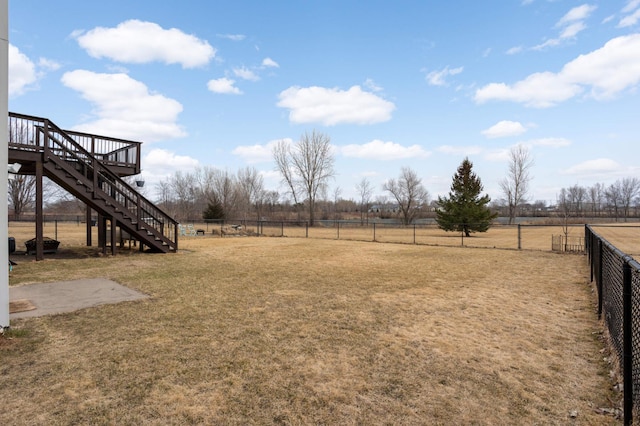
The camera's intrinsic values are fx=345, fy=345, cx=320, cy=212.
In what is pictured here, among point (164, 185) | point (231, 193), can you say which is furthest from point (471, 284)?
point (164, 185)

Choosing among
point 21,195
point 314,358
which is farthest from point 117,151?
point 21,195

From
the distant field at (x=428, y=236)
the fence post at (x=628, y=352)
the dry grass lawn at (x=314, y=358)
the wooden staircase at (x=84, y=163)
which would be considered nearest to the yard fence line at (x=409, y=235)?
the distant field at (x=428, y=236)

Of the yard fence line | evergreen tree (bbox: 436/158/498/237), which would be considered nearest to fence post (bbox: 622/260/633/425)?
the yard fence line

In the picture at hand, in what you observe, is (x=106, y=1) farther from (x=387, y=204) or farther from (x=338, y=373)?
(x=387, y=204)

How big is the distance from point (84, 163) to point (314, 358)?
11.0m

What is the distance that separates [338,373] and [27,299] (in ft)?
19.8

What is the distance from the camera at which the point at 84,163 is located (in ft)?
36.5

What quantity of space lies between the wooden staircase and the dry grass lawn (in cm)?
434

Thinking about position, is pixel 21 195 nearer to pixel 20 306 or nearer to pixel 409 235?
pixel 409 235

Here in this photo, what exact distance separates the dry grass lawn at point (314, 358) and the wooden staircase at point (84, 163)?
4.34 metres

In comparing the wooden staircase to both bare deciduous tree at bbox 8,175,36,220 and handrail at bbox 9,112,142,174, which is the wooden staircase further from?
bare deciduous tree at bbox 8,175,36,220

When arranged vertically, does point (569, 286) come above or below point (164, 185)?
below

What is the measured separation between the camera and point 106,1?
35.5 feet

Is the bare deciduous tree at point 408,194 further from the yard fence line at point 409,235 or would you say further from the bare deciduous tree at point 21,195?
the bare deciduous tree at point 21,195
